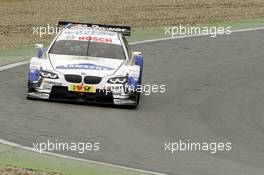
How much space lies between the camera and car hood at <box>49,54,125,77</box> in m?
14.9

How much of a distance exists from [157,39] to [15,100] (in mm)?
9700

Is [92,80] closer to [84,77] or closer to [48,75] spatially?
[84,77]

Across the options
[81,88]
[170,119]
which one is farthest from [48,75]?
[170,119]

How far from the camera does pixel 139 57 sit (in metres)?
16.7

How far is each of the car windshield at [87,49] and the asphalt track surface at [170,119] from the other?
3.43 feet

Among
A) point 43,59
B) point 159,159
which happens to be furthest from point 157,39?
point 159,159

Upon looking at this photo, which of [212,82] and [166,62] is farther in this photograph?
[166,62]

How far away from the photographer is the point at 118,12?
96.2 feet

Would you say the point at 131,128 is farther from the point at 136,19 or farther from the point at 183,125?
the point at 136,19
